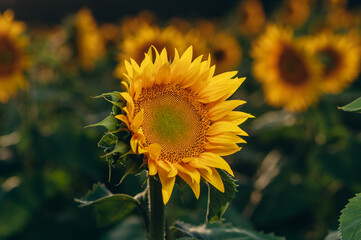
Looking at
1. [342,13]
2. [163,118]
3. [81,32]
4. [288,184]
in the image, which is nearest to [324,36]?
[288,184]

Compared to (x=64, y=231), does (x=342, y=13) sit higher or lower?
higher

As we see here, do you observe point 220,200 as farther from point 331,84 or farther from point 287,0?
point 287,0

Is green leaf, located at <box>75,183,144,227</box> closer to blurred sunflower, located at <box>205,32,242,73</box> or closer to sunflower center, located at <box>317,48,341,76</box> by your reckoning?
sunflower center, located at <box>317,48,341,76</box>

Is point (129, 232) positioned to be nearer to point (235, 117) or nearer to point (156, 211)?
point (156, 211)

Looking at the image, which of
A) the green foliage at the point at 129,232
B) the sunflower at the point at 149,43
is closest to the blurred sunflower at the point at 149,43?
the sunflower at the point at 149,43

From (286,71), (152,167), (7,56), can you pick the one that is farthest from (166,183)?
(286,71)

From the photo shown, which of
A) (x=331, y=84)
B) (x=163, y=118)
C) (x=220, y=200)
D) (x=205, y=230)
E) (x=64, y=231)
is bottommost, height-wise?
(x=64, y=231)

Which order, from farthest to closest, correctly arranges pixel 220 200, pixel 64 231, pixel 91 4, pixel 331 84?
pixel 91 4 → pixel 331 84 → pixel 64 231 → pixel 220 200

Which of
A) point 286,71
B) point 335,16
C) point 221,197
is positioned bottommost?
point 286,71

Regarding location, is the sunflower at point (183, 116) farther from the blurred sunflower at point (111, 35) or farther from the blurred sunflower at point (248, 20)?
the blurred sunflower at point (248, 20)
